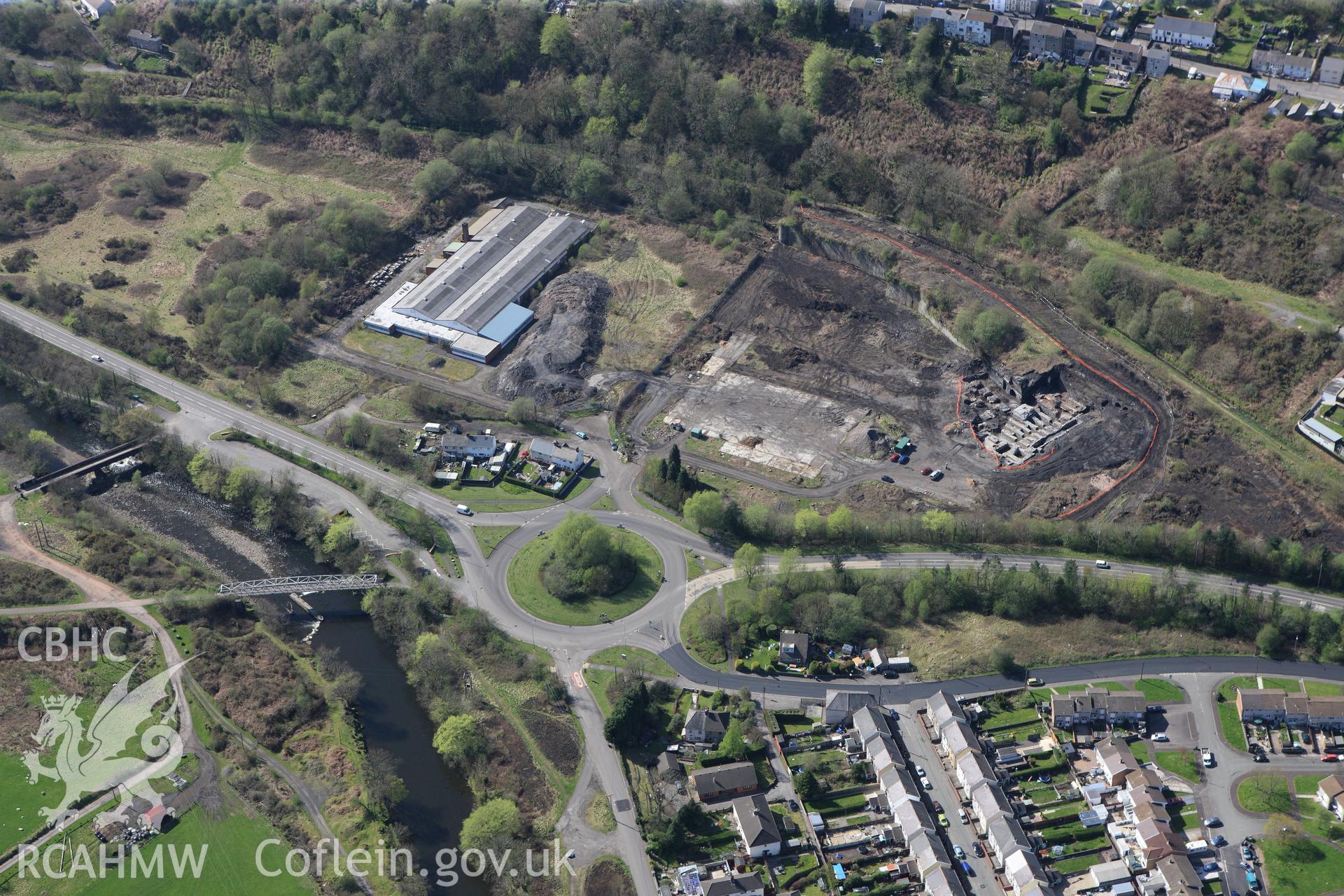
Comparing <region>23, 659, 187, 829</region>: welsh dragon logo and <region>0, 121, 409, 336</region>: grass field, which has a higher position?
<region>0, 121, 409, 336</region>: grass field

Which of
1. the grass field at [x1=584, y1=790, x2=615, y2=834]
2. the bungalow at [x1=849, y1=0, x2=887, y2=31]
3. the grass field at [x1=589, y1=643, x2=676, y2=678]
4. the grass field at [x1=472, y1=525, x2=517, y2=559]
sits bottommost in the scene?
the grass field at [x1=584, y1=790, x2=615, y2=834]

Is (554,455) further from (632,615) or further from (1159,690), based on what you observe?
(1159,690)

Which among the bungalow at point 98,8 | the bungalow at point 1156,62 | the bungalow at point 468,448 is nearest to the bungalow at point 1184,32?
the bungalow at point 1156,62

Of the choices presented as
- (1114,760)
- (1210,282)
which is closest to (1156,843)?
(1114,760)

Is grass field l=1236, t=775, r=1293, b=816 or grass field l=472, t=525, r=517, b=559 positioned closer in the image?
grass field l=1236, t=775, r=1293, b=816

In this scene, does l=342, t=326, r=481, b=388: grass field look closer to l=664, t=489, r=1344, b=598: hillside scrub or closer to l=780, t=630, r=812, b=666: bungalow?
l=664, t=489, r=1344, b=598: hillside scrub

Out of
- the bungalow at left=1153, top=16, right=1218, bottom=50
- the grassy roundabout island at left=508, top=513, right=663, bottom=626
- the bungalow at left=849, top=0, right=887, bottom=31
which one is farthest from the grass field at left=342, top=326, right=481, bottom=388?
the bungalow at left=1153, top=16, right=1218, bottom=50

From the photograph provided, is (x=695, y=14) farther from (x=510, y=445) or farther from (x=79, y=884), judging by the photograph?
(x=79, y=884)
